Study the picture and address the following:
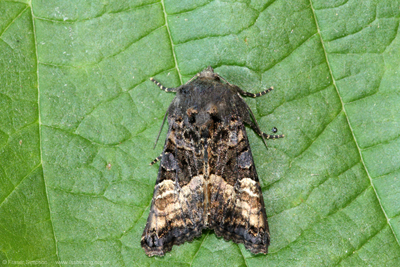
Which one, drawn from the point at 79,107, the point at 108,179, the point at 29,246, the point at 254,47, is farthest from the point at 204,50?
the point at 29,246

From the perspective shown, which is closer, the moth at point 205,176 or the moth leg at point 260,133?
the moth at point 205,176

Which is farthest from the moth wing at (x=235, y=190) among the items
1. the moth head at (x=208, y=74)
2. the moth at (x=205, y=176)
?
the moth head at (x=208, y=74)

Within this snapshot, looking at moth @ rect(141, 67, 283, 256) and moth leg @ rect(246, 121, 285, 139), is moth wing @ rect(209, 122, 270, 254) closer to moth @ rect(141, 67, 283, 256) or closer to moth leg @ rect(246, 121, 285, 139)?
moth @ rect(141, 67, 283, 256)

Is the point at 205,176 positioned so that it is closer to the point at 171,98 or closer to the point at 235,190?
the point at 235,190

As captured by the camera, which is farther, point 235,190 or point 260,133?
point 260,133

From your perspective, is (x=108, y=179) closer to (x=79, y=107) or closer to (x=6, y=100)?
(x=79, y=107)

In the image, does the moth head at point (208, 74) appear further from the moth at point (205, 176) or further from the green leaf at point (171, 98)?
the green leaf at point (171, 98)

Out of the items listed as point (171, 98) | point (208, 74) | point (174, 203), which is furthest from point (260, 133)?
point (174, 203)
